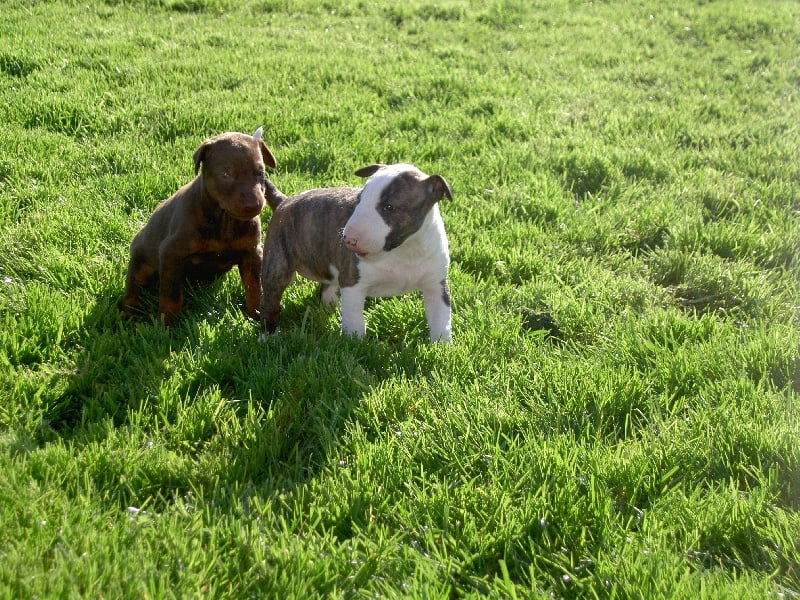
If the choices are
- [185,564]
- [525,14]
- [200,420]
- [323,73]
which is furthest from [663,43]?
[185,564]

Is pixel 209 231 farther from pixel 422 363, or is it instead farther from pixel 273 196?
pixel 422 363

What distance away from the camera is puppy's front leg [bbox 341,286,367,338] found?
3.93 metres

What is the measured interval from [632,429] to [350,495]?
3.95ft

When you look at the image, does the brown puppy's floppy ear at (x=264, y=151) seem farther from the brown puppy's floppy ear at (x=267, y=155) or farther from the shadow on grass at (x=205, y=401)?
the shadow on grass at (x=205, y=401)

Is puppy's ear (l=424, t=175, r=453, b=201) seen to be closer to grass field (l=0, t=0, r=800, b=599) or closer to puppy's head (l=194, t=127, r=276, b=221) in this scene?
grass field (l=0, t=0, r=800, b=599)

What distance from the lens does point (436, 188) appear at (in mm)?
3707

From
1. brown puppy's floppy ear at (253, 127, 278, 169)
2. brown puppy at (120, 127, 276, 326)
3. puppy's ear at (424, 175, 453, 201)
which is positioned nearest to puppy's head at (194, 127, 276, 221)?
brown puppy at (120, 127, 276, 326)

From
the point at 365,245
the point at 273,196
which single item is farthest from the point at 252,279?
the point at 365,245

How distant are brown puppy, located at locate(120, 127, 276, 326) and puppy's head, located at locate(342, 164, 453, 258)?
615 millimetres

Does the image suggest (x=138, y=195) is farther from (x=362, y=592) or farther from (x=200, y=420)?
(x=362, y=592)

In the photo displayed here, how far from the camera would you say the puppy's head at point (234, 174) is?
3.85 metres

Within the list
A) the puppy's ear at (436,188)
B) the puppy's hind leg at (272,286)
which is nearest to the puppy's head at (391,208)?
the puppy's ear at (436,188)

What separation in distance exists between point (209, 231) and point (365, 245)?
106 centimetres

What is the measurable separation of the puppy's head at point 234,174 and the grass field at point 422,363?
654mm
